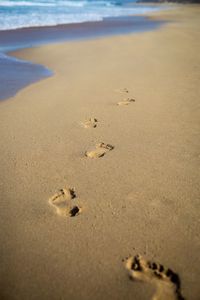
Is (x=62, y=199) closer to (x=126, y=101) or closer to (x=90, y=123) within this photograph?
(x=90, y=123)

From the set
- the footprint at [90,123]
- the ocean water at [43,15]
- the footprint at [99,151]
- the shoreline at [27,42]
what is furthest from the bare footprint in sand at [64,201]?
the ocean water at [43,15]

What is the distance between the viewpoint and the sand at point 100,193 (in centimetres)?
169

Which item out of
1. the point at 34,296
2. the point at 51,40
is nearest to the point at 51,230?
the point at 34,296

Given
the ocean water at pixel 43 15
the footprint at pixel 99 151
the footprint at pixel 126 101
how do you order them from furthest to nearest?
the ocean water at pixel 43 15, the footprint at pixel 126 101, the footprint at pixel 99 151

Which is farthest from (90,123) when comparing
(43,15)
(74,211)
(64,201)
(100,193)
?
(43,15)

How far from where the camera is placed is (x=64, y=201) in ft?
7.43

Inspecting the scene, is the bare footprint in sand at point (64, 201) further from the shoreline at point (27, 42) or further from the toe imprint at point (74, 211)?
the shoreline at point (27, 42)

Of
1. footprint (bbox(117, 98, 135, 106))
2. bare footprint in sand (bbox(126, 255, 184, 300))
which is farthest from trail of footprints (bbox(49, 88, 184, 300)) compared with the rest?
footprint (bbox(117, 98, 135, 106))

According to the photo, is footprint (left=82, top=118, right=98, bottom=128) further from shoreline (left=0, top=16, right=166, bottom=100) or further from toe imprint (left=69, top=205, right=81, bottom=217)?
shoreline (left=0, top=16, right=166, bottom=100)

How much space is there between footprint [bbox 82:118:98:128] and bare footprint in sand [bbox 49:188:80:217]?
Result: 1.24m

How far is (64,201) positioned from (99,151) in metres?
0.84

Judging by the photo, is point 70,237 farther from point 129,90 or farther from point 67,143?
point 129,90

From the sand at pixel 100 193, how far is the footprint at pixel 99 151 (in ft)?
0.04

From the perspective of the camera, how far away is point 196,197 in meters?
2.27
